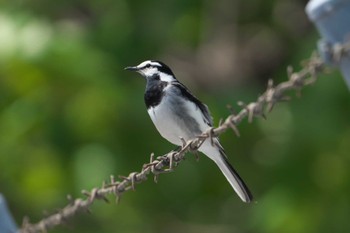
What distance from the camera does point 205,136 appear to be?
9.00 ft

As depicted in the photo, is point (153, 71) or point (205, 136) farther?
point (153, 71)

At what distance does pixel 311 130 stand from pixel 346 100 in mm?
271

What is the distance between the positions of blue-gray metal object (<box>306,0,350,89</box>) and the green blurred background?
3696mm

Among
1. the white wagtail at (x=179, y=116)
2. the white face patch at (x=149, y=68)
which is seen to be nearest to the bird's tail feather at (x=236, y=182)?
the white wagtail at (x=179, y=116)

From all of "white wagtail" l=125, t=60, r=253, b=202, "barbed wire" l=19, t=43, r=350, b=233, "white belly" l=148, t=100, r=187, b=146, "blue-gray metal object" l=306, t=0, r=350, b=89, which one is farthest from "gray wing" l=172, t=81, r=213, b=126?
"blue-gray metal object" l=306, t=0, r=350, b=89

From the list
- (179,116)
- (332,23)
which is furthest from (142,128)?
(332,23)

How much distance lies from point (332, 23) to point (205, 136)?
0.65 m

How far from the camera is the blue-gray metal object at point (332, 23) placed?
218 centimetres

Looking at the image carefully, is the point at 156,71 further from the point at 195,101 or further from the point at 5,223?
the point at 5,223

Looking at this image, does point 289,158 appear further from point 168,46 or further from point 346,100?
point 168,46

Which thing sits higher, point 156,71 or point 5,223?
point 156,71

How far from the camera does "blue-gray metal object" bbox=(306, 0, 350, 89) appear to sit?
218cm

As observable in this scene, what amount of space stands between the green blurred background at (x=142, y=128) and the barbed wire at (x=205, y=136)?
268 cm

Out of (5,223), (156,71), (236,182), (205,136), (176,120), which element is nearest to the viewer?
(205,136)
